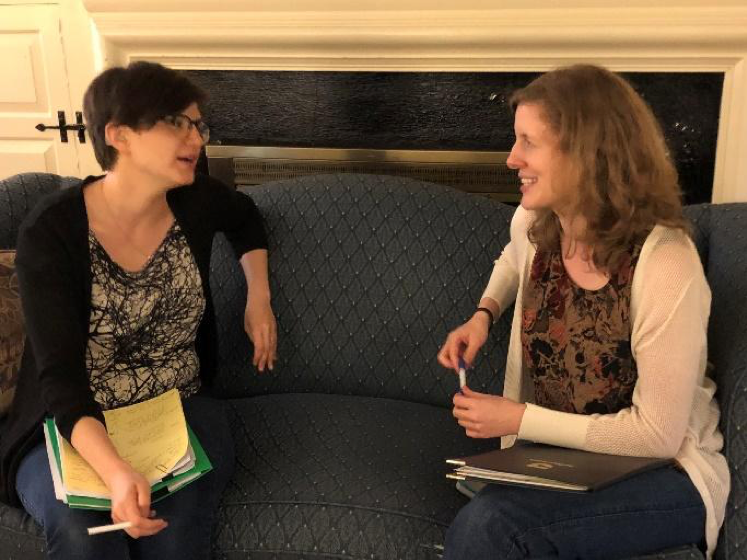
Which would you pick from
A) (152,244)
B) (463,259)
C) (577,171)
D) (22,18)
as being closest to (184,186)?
(152,244)

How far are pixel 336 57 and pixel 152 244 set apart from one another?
3.98 feet

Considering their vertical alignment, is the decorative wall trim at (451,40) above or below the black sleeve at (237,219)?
above

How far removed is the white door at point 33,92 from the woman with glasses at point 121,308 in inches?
58.1

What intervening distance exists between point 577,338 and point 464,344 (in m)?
0.25

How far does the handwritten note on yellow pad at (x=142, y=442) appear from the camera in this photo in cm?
131

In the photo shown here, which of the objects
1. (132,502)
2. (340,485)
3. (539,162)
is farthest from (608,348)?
(132,502)

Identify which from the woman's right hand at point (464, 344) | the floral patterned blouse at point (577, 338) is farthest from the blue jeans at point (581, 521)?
the woman's right hand at point (464, 344)

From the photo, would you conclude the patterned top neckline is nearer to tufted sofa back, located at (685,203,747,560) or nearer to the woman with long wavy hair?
the woman with long wavy hair

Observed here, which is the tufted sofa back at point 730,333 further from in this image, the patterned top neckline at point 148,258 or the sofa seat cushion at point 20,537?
the sofa seat cushion at point 20,537

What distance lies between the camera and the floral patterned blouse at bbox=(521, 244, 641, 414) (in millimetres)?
1314

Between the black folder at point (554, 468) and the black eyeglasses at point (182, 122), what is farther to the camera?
the black eyeglasses at point (182, 122)

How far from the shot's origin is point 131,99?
59.9 inches

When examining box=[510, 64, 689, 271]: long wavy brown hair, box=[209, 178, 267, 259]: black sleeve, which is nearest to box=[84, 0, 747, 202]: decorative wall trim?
box=[209, 178, 267, 259]: black sleeve

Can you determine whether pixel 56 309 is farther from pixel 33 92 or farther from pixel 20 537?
pixel 33 92
